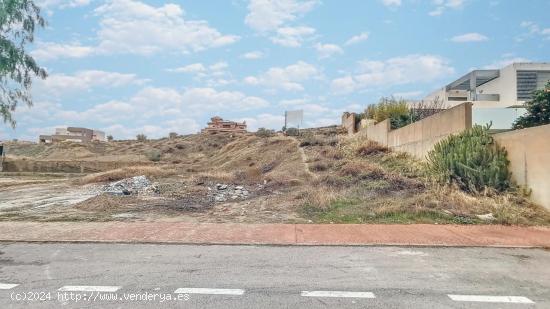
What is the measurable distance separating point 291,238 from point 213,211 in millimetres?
3617

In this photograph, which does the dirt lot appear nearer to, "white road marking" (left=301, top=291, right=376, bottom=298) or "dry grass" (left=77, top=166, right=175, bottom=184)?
"dry grass" (left=77, top=166, right=175, bottom=184)

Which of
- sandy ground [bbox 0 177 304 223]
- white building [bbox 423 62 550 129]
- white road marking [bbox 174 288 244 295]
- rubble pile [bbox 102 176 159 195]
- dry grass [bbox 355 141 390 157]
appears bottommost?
white road marking [bbox 174 288 244 295]

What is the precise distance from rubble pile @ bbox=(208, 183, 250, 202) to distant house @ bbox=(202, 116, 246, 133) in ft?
113

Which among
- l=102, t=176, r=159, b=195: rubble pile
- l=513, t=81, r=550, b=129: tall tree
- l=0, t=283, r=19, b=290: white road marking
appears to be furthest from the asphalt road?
l=102, t=176, r=159, b=195: rubble pile

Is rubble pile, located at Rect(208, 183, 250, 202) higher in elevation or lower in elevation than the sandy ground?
higher

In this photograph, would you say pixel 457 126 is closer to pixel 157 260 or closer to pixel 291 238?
pixel 291 238

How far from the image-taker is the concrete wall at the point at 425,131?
12.2m

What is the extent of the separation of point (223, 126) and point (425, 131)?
37647 millimetres

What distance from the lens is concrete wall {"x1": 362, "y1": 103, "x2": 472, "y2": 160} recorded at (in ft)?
40.1

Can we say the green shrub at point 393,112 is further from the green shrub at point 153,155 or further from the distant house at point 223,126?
the distant house at point 223,126

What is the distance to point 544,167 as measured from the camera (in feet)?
29.9

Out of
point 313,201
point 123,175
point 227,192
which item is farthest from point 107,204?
point 123,175

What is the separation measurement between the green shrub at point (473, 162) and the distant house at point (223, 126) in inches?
1499

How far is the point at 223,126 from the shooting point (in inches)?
1971
